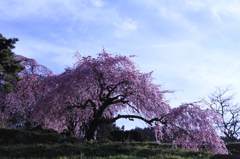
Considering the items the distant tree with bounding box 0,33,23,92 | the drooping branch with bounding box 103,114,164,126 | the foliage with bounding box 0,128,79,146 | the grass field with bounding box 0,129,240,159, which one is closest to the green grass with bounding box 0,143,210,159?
the grass field with bounding box 0,129,240,159

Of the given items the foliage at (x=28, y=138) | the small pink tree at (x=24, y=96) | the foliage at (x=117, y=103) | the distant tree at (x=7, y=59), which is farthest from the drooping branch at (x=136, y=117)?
the small pink tree at (x=24, y=96)

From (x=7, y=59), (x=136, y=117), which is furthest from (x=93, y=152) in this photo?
(x=7, y=59)

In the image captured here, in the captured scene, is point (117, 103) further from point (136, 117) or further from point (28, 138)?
point (28, 138)

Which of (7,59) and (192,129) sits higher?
(7,59)

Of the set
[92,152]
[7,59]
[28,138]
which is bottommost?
[92,152]

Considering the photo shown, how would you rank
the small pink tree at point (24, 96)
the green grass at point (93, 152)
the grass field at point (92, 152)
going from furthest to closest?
the small pink tree at point (24, 96), the green grass at point (93, 152), the grass field at point (92, 152)

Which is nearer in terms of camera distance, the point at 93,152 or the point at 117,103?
the point at 93,152

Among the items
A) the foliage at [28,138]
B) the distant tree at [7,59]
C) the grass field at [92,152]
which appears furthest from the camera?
the distant tree at [7,59]

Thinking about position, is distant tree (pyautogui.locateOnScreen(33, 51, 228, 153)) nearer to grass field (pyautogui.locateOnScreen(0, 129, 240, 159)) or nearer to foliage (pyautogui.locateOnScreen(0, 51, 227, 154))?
foliage (pyautogui.locateOnScreen(0, 51, 227, 154))

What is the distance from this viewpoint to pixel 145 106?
26203 mm

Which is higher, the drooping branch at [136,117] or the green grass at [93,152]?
the drooping branch at [136,117]

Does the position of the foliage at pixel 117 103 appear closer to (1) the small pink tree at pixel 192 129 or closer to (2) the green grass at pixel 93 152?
(1) the small pink tree at pixel 192 129

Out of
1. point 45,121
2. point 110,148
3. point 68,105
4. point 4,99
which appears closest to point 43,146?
point 110,148

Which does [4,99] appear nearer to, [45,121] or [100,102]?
[45,121]
